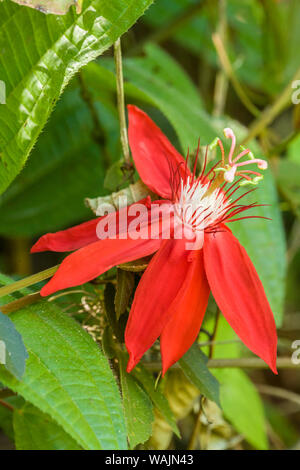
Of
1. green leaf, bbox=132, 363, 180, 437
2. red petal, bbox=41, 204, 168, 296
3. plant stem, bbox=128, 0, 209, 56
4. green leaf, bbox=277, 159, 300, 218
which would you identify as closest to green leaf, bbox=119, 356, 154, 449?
green leaf, bbox=132, 363, 180, 437

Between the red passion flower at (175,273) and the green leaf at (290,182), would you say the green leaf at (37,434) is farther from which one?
the green leaf at (290,182)

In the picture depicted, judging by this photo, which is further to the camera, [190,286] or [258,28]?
[258,28]

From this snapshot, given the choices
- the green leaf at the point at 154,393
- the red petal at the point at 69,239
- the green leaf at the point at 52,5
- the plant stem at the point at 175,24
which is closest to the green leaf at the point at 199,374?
the green leaf at the point at 154,393

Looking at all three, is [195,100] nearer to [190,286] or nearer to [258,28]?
[258,28]

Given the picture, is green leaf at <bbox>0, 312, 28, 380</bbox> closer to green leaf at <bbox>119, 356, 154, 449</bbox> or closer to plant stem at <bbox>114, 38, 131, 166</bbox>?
green leaf at <bbox>119, 356, 154, 449</bbox>

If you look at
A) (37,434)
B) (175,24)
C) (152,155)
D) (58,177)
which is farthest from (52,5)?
(175,24)
